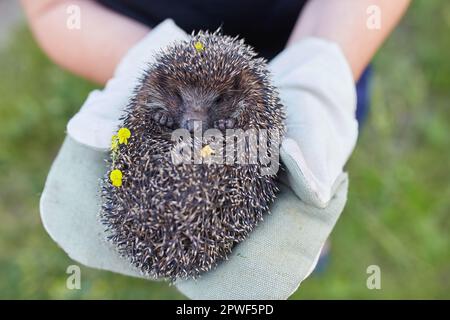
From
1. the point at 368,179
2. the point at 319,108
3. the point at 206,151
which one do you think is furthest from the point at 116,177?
the point at 368,179

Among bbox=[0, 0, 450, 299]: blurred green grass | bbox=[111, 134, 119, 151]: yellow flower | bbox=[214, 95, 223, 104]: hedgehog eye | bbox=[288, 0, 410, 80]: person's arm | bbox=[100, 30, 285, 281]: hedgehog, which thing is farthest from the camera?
bbox=[0, 0, 450, 299]: blurred green grass

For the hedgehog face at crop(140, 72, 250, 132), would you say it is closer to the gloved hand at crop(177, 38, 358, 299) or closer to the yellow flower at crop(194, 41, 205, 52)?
the yellow flower at crop(194, 41, 205, 52)

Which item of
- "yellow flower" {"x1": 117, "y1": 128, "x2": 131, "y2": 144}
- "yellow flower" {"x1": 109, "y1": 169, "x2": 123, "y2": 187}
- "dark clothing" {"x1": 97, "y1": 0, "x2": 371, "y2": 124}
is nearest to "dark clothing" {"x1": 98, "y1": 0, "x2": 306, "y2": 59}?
"dark clothing" {"x1": 97, "y1": 0, "x2": 371, "y2": 124}

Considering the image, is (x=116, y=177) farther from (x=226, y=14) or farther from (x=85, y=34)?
(x=226, y=14)

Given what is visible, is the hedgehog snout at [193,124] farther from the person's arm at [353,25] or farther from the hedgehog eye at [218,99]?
the person's arm at [353,25]

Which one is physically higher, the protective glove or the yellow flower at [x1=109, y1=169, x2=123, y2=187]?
the yellow flower at [x1=109, y1=169, x2=123, y2=187]

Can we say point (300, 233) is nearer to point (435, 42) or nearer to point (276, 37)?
point (276, 37)
